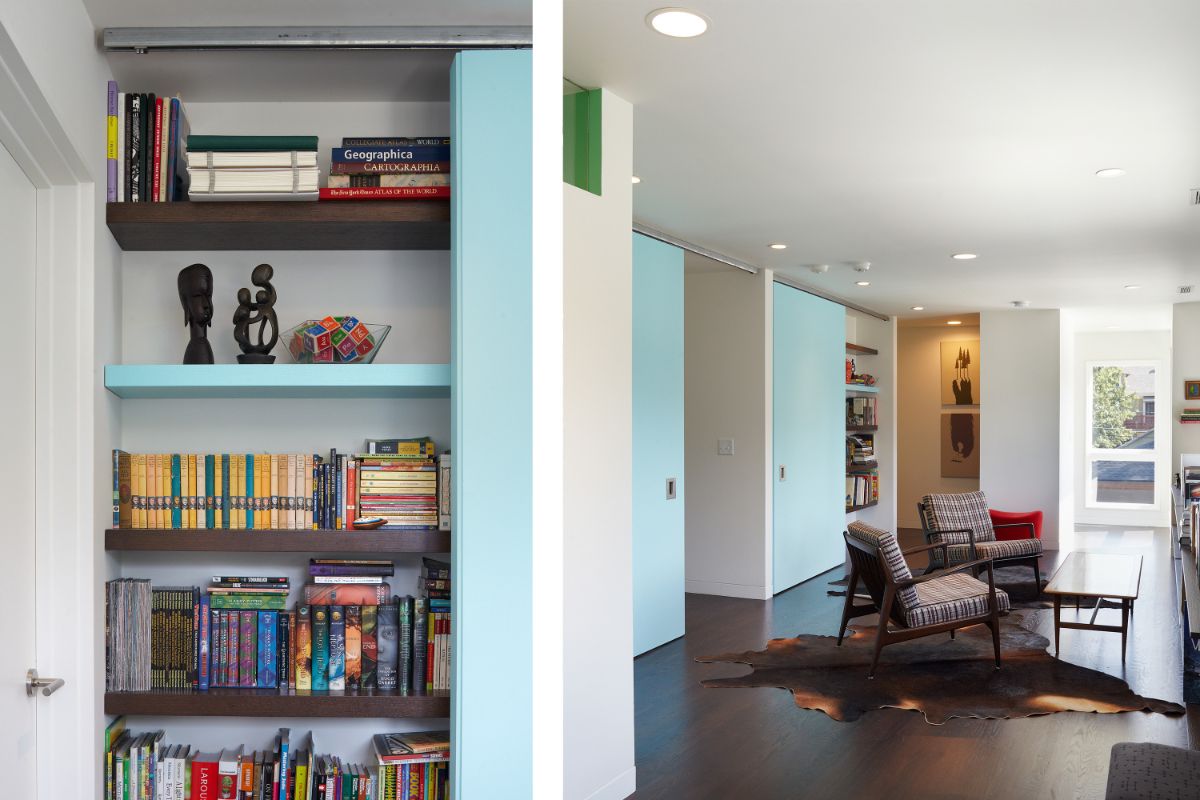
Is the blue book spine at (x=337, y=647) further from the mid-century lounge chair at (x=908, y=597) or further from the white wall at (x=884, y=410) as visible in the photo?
the white wall at (x=884, y=410)

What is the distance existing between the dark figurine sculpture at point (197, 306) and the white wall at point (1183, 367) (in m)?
6.69

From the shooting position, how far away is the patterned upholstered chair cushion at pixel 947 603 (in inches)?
137

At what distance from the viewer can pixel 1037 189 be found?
337 centimetres

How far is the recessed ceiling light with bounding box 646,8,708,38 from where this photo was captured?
1863 millimetres

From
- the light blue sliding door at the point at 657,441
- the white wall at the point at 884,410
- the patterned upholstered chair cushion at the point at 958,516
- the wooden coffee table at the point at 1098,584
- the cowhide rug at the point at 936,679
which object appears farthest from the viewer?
the white wall at the point at 884,410

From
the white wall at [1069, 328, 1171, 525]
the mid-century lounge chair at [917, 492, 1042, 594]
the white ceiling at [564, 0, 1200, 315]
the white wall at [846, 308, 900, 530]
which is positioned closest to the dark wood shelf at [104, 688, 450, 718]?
the white ceiling at [564, 0, 1200, 315]

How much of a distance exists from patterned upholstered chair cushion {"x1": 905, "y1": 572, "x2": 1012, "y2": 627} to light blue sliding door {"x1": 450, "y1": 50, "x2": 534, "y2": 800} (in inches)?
89.6

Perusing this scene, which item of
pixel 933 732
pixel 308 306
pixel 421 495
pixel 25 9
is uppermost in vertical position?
pixel 25 9

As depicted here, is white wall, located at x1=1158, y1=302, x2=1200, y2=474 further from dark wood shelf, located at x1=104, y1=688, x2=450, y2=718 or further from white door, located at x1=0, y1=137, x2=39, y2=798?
white door, located at x1=0, y1=137, x2=39, y2=798

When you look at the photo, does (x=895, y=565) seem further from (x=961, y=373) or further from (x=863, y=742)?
(x=961, y=373)

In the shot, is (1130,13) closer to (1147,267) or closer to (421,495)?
(421,495)

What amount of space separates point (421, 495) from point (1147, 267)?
493 cm

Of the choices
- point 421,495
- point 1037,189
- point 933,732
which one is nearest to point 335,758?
point 421,495

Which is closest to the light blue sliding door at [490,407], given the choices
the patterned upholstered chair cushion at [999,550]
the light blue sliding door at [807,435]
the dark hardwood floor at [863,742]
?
the dark hardwood floor at [863,742]
